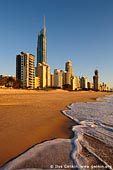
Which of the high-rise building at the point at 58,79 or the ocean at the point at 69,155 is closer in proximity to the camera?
the ocean at the point at 69,155

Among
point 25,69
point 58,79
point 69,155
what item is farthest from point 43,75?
point 69,155

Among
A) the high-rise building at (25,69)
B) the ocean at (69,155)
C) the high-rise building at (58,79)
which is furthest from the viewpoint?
the high-rise building at (58,79)

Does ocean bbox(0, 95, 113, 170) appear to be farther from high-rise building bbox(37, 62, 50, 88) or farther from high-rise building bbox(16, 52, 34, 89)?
high-rise building bbox(37, 62, 50, 88)

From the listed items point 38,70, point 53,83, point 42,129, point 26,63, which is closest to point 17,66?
point 26,63

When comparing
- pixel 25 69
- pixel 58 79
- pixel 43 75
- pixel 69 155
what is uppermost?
pixel 25 69

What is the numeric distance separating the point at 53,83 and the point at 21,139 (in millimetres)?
164737

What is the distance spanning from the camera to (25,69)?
11669cm

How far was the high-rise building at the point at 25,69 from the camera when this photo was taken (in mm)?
115188

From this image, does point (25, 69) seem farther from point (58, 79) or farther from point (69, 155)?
point (69, 155)

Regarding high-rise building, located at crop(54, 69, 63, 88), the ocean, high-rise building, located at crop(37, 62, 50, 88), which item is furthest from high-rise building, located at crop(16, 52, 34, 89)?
the ocean

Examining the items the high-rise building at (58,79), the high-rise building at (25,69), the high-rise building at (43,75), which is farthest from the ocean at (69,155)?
the high-rise building at (58,79)

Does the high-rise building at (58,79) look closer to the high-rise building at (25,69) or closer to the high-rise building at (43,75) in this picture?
the high-rise building at (43,75)

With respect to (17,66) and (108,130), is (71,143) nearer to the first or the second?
(108,130)

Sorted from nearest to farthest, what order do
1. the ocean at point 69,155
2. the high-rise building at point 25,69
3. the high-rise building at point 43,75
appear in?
1. the ocean at point 69,155
2. the high-rise building at point 25,69
3. the high-rise building at point 43,75
